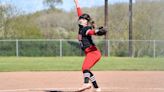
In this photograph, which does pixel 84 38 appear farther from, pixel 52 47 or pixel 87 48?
pixel 52 47

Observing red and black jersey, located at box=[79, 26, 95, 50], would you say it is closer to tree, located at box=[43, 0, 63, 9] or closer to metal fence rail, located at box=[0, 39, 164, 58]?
metal fence rail, located at box=[0, 39, 164, 58]

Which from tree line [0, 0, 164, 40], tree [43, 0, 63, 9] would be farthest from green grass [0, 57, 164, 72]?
tree [43, 0, 63, 9]

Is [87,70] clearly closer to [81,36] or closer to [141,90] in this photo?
[81,36]

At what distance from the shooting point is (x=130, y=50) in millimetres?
42469

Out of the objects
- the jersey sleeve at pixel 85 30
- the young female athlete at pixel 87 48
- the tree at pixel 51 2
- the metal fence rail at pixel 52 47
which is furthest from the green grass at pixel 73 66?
the tree at pixel 51 2


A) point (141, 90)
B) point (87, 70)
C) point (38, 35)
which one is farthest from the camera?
point (38, 35)

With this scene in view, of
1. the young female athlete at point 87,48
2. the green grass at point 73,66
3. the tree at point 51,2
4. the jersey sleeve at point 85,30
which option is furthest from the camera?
the tree at point 51,2

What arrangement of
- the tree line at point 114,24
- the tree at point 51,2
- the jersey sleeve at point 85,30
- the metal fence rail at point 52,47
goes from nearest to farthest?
the jersey sleeve at point 85,30 < the metal fence rail at point 52,47 < the tree line at point 114,24 < the tree at point 51,2

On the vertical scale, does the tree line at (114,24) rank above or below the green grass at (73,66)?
above

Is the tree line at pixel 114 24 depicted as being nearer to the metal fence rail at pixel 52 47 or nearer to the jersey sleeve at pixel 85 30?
the metal fence rail at pixel 52 47

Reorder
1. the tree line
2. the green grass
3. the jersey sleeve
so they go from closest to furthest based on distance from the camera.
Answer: the jersey sleeve → the green grass → the tree line

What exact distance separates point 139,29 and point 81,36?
41.2 m

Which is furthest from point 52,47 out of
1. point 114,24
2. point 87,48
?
point 87,48

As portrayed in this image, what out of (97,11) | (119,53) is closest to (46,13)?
(97,11)
